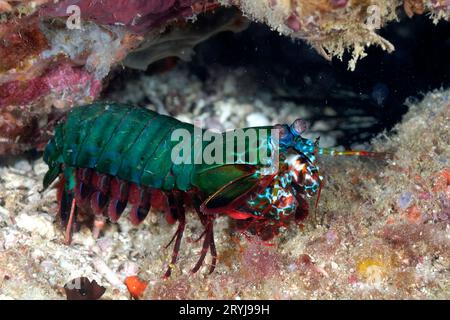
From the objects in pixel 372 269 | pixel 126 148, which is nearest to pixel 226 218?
pixel 126 148

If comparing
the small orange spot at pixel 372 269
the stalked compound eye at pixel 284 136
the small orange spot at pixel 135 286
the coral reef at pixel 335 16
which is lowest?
the small orange spot at pixel 135 286

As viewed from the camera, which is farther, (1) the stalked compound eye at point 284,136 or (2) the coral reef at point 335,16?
Answer: (1) the stalked compound eye at point 284,136

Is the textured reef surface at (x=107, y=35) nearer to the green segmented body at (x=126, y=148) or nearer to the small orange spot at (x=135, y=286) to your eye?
the green segmented body at (x=126, y=148)

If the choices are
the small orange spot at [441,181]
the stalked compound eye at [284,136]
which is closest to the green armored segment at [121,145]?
the stalked compound eye at [284,136]

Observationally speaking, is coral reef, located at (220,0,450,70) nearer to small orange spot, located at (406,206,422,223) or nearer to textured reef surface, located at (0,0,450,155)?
textured reef surface, located at (0,0,450,155)

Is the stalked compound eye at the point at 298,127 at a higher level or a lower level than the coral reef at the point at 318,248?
higher
